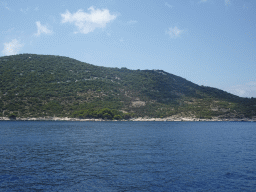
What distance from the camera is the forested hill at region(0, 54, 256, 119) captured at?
375 ft

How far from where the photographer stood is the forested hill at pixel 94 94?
11419 cm

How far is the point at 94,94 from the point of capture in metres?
140

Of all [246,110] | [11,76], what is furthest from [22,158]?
[246,110]

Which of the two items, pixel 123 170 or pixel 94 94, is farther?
pixel 94 94

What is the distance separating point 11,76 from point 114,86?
70.2 metres

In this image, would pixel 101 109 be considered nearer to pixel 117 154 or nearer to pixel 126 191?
pixel 117 154

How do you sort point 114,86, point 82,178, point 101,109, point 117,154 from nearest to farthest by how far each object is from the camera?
point 82,178 → point 117,154 → point 101,109 → point 114,86

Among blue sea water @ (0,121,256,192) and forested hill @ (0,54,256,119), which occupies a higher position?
forested hill @ (0,54,256,119)

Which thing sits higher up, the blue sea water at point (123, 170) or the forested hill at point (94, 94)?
the forested hill at point (94, 94)

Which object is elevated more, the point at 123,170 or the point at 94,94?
the point at 94,94

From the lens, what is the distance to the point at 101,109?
116812 mm

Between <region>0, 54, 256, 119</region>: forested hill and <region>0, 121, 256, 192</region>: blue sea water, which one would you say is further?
<region>0, 54, 256, 119</region>: forested hill

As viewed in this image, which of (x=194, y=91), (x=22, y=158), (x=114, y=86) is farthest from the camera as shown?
(x=194, y=91)

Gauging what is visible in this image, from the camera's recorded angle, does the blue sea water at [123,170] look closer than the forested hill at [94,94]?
Yes
